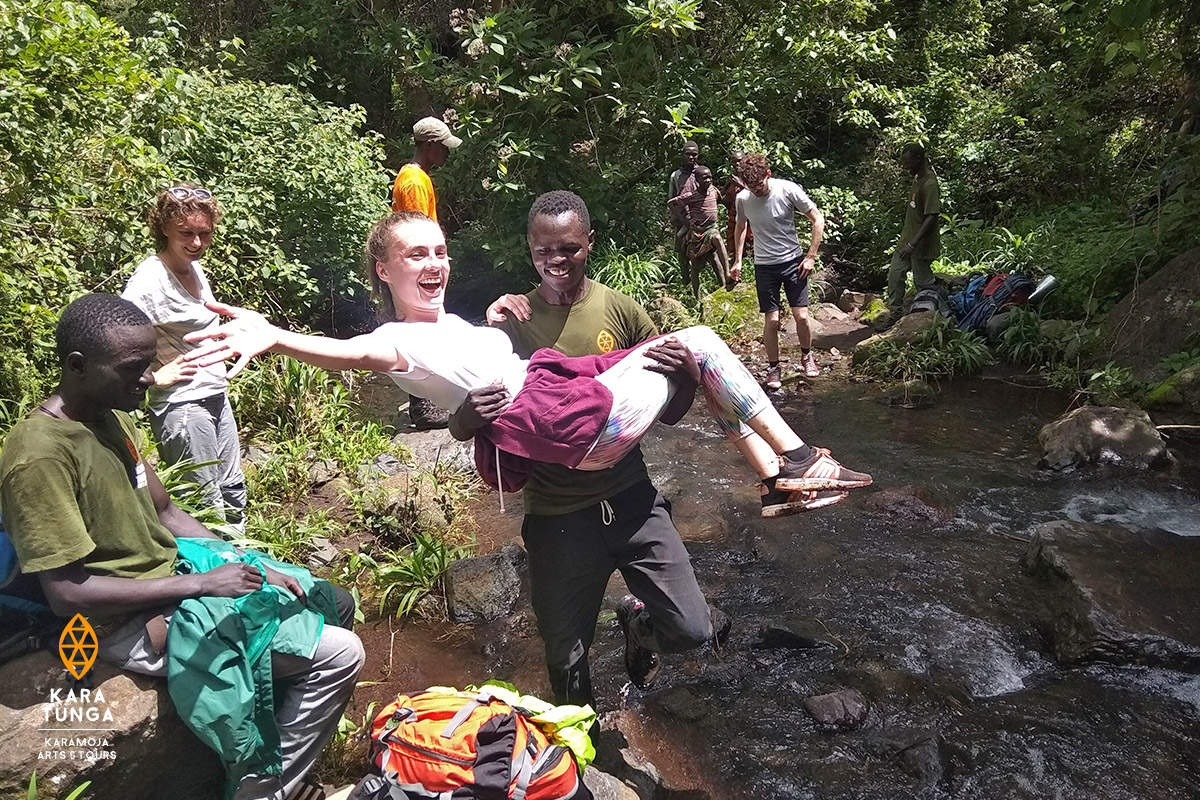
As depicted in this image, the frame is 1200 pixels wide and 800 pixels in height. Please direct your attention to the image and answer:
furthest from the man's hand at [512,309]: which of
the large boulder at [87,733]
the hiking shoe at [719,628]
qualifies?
the hiking shoe at [719,628]

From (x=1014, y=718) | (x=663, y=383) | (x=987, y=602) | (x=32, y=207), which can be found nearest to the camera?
(x=663, y=383)

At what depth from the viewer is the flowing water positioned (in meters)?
3.31

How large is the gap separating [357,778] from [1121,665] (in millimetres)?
3679

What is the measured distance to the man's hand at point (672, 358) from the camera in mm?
2762

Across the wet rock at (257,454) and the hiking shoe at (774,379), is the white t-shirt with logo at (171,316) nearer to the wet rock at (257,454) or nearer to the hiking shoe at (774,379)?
the wet rock at (257,454)

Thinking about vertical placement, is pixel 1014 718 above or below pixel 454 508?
below

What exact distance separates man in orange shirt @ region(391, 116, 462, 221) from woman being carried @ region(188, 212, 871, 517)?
132 inches

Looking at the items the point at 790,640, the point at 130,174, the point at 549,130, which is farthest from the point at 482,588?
the point at 549,130

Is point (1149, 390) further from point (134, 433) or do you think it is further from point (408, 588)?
point (134, 433)

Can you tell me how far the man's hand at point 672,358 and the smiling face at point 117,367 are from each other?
1.67m

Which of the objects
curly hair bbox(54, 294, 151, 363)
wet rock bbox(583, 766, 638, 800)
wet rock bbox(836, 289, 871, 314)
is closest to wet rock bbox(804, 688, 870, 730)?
wet rock bbox(583, 766, 638, 800)

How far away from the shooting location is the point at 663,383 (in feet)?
9.23

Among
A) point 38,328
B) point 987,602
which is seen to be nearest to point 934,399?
point 987,602

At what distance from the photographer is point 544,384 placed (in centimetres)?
267
